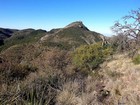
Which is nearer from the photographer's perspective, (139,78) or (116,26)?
(139,78)

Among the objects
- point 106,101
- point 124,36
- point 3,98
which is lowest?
point 106,101

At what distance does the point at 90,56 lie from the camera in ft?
82.2

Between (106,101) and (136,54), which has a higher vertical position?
(136,54)

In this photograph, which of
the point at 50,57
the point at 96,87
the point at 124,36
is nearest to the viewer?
the point at 96,87

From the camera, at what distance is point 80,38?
9606cm

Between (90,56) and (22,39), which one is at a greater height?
(90,56)

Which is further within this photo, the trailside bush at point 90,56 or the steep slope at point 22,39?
the steep slope at point 22,39

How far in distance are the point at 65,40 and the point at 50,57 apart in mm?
68279

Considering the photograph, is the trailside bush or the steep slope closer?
the trailside bush

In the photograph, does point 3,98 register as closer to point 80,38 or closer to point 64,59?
point 64,59

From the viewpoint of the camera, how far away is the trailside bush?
24.8 metres

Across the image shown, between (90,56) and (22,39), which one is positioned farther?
(22,39)

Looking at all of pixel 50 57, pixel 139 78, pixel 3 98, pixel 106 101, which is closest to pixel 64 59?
pixel 50 57

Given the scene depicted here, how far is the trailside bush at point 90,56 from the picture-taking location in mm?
24828
